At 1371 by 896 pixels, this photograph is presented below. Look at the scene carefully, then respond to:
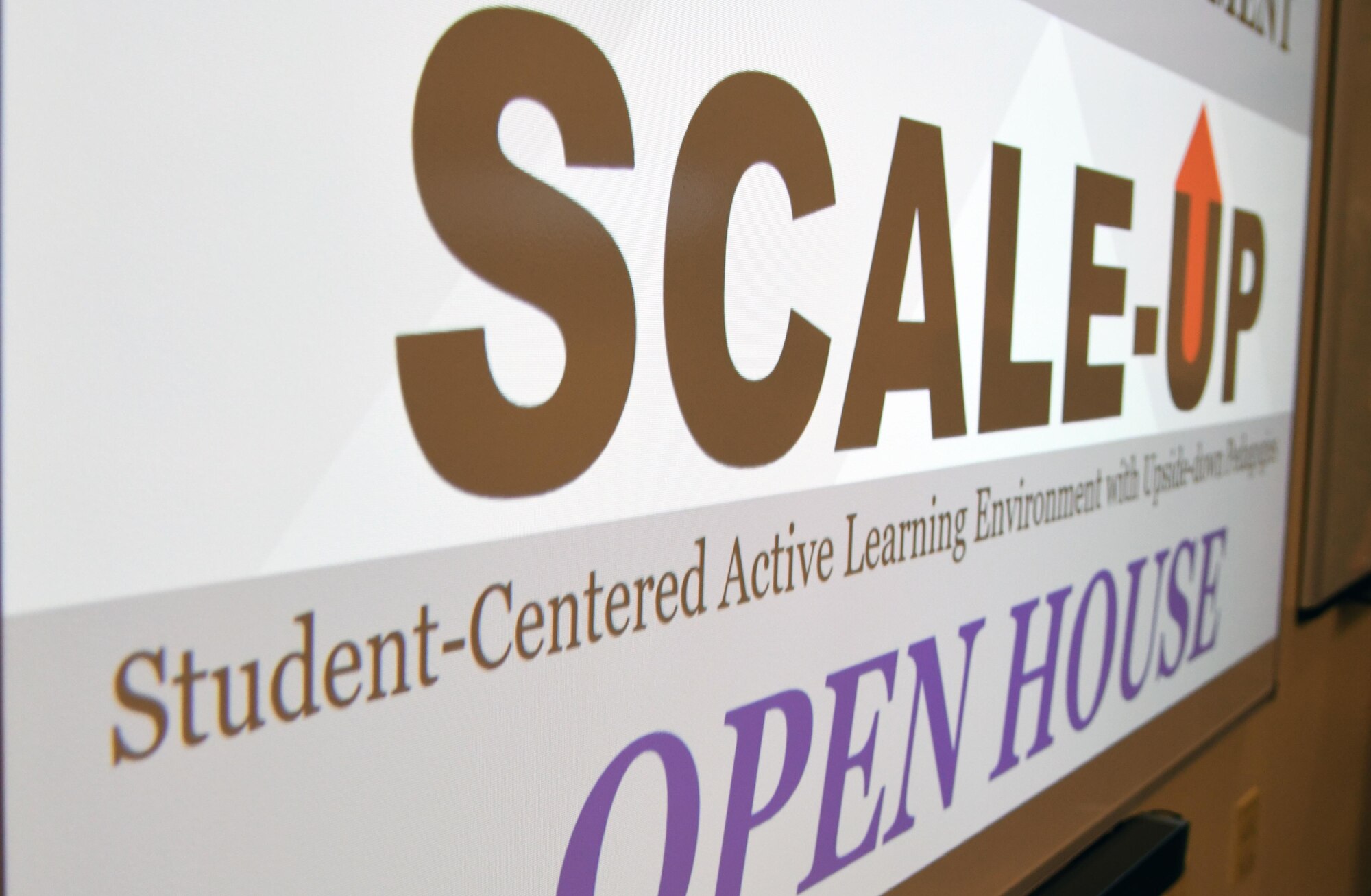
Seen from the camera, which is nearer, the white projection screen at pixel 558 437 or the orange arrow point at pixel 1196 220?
the white projection screen at pixel 558 437

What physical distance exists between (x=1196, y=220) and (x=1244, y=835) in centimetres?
93

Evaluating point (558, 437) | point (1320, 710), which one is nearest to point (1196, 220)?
point (558, 437)

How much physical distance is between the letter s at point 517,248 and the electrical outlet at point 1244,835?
54.1 inches

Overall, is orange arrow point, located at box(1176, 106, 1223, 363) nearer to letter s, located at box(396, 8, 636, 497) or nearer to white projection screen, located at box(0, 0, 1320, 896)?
white projection screen, located at box(0, 0, 1320, 896)

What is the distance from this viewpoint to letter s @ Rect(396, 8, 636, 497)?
0.46 m

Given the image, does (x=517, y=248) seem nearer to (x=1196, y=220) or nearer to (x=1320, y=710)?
(x=1196, y=220)

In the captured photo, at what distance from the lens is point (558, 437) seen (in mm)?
517

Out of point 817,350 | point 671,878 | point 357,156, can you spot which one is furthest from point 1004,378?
point 357,156

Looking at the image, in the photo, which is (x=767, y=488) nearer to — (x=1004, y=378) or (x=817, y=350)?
(x=817, y=350)

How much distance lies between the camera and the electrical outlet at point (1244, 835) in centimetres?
150

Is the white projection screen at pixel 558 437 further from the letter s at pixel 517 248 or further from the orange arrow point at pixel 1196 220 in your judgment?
the orange arrow point at pixel 1196 220

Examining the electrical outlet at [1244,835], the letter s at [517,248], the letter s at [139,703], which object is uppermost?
the letter s at [517,248]

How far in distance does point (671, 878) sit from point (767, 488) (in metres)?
0.23

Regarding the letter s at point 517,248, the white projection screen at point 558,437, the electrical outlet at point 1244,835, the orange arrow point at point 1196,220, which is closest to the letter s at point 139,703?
the white projection screen at point 558,437
